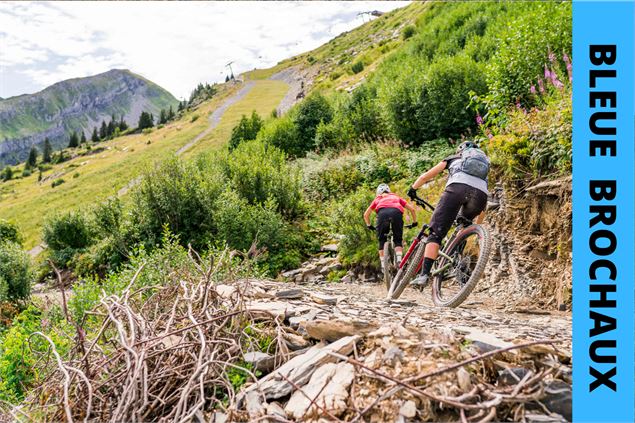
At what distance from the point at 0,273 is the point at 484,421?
52.2 feet

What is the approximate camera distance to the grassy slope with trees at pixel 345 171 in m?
7.54

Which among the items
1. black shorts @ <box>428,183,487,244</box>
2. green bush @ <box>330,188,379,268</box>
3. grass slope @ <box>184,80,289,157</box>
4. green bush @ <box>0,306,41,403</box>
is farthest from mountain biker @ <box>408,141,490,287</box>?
grass slope @ <box>184,80,289,157</box>

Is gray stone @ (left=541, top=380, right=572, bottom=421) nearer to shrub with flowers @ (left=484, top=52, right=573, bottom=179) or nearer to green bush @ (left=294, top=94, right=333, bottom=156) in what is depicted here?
shrub with flowers @ (left=484, top=52, right=573, bottom=179)

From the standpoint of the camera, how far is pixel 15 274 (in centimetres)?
1413

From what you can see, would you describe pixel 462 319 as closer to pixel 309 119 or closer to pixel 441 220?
pixel 441 220

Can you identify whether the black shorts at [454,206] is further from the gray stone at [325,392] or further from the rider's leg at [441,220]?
the gray stone at [325,392]

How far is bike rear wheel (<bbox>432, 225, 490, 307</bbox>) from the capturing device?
5.12 metres

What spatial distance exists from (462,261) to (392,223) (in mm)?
2402

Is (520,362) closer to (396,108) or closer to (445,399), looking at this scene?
(445,399)

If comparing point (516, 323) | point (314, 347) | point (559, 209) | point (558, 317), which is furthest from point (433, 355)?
point (559, 209)

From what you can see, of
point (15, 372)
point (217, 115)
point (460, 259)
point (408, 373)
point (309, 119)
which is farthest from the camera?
point (217, 115)

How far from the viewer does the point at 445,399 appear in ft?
7.83

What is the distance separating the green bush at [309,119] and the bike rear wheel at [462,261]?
1772cm

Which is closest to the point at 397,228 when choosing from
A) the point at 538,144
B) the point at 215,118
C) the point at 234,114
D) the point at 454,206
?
the point at 454,206
